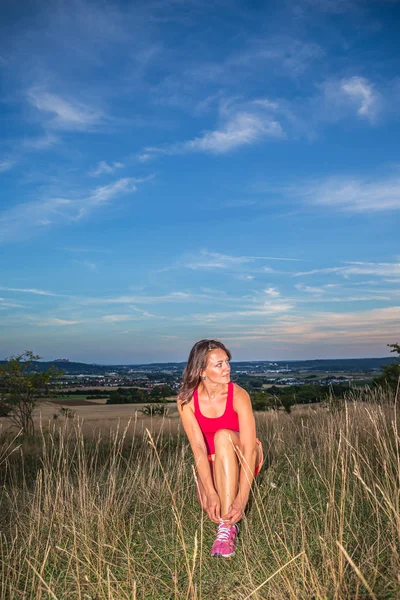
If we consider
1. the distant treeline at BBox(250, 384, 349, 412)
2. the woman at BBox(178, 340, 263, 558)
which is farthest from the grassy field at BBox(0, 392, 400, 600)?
the distant treeline at BBox(250, 384, 349, 412)

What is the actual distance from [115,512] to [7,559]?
2.83 feet

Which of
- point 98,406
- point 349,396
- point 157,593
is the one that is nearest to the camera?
point 157,593

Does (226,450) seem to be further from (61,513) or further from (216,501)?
(61,513)

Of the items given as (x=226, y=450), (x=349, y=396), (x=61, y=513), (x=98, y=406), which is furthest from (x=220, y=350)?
(x=98, y=406)

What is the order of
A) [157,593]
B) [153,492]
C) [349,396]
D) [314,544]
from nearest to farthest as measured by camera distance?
[157,593]
[314,544]
[153,492]
[349,396]

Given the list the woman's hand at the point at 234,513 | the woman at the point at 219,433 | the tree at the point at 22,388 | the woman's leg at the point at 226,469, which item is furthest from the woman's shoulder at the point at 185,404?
the tree at the point at 22,388

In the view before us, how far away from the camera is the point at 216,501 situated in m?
3.81

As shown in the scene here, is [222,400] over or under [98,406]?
over

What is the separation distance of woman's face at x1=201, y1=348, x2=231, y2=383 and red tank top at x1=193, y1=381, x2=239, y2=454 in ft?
0.45

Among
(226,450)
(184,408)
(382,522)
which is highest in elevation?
(184,408)

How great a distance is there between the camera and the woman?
3.72 meters

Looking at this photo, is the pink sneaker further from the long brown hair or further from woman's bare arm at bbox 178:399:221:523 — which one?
the long brown hair

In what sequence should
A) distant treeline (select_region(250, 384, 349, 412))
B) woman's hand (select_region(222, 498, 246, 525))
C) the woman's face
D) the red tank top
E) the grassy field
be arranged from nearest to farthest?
the grassy field < woman's hand (select_region(222, 498, 246, 525)) < the woman's face < the red tank top < distant treeline (select_region(250, 384, 349, 412))

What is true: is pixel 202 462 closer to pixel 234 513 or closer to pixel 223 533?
pixel 234 513
